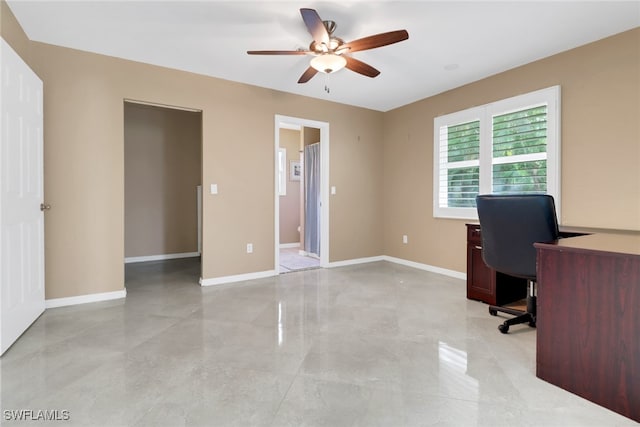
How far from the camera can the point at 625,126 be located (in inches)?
104

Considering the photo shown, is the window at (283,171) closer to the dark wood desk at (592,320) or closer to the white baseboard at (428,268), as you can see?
the white baseboard at (428,268)

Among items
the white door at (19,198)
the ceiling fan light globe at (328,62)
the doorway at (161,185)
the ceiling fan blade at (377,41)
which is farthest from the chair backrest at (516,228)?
the doorway at (161,185)

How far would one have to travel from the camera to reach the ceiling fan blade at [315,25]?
200cm

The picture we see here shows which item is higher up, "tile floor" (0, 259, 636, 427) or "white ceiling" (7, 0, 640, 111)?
"white ceiling" (7, 0, 640, 111)

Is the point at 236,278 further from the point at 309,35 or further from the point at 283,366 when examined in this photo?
the point at 309,35

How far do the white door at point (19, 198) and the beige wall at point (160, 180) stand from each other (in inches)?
98.6

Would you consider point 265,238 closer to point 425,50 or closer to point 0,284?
point 0,284

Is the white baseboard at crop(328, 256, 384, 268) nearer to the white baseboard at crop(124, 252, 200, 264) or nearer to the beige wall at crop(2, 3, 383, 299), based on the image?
the beige wall at crop(2, 3, 383, 299)

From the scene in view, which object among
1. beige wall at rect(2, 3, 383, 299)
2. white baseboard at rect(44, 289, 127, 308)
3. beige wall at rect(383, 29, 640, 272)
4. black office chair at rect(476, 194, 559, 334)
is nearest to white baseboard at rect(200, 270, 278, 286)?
beige wall at rect(2, 3, 383, 299)

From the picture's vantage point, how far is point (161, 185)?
17.7 feet

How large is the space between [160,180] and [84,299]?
2748 millimetres

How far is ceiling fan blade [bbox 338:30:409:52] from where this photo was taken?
2.20 m

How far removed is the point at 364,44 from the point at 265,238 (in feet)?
8.55

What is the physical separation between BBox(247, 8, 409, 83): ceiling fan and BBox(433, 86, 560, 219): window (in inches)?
66.0
